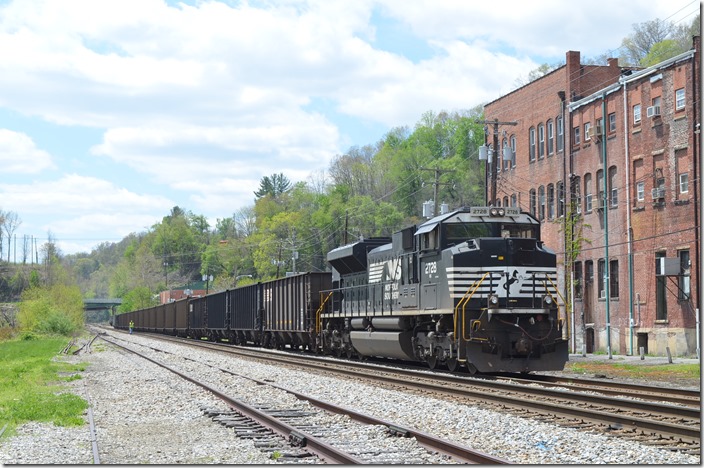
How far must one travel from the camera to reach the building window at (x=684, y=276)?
36906mm

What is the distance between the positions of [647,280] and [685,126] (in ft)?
23.6

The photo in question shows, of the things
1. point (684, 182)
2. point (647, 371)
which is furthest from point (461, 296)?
point (684, 182)

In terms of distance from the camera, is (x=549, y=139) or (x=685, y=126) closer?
(x=685, y=126)

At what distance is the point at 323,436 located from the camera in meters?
11.8

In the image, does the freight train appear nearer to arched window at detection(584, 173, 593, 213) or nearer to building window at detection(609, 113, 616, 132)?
building window at detection(609, 113, 616, 132)

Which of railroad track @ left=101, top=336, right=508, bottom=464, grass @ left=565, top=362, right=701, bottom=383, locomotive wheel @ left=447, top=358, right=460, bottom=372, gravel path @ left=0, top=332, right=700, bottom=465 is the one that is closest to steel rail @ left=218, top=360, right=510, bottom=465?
railroad track @ left=101, top=336, right=508, bottom=464

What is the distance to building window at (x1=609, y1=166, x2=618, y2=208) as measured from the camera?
4225 centimetres

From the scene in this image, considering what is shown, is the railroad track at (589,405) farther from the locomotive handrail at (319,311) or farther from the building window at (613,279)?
the building window at (613,279)

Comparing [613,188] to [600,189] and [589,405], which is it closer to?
[600,189]

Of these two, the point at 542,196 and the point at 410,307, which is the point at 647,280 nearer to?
the point at 542,196

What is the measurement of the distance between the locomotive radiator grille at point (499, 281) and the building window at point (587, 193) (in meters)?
25.6

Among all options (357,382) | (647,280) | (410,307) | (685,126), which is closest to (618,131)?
(685,126)

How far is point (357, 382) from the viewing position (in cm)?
2025

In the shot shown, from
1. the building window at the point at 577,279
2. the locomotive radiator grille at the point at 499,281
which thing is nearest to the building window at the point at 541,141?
the building window at the point at 577,279
